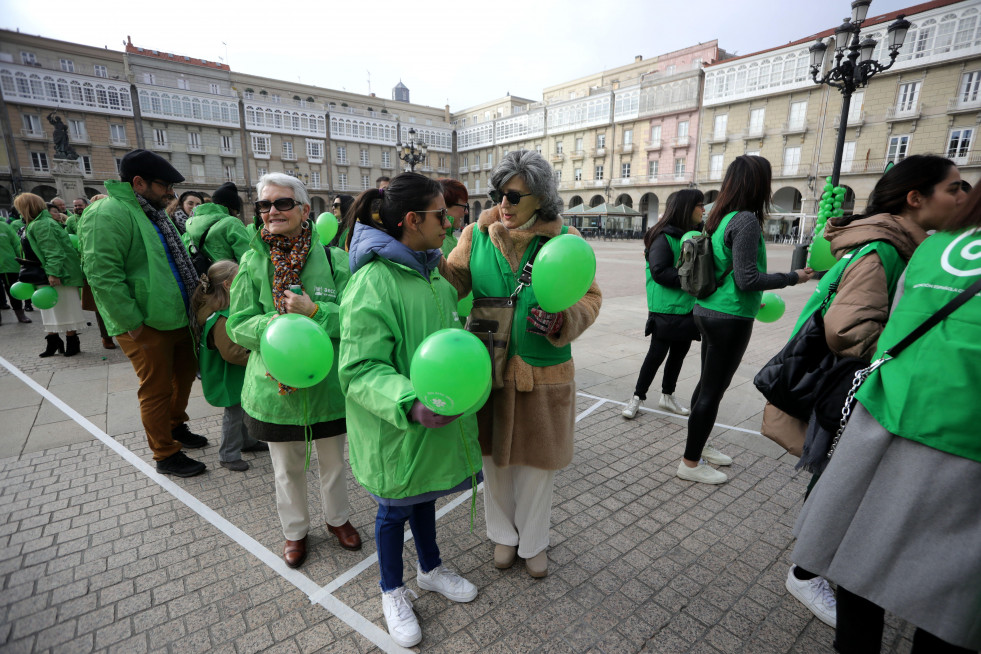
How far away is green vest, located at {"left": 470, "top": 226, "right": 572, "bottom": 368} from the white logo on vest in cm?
146

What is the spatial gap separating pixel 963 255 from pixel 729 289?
182 centimetres

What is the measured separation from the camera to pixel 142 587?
2459mm

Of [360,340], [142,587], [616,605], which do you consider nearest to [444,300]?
[360,340]

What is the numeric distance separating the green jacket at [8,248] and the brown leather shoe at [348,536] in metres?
9.52

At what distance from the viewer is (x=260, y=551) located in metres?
2.76

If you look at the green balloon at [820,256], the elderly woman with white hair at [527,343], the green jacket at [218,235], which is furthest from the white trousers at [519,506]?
the green jacket at [218,235]

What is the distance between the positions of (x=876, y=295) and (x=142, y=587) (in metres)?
3.88

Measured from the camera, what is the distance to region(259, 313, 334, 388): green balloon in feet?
6.54

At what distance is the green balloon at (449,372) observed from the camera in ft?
4.81

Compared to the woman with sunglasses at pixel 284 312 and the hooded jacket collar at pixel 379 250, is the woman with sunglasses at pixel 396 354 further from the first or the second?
the woman with sunglasses at pixel 284 312

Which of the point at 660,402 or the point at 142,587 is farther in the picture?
the point at 660,402

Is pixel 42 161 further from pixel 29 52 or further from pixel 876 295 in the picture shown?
pixel 876 295

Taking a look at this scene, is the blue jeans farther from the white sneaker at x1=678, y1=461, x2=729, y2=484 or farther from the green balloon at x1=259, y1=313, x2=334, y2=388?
the white sneaker at x1=678, y1=461, x2=729, y2=484

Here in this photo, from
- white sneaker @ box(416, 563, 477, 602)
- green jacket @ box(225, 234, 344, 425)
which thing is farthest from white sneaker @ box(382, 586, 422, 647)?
green jacket @ box(225, 234, 344, 425)
